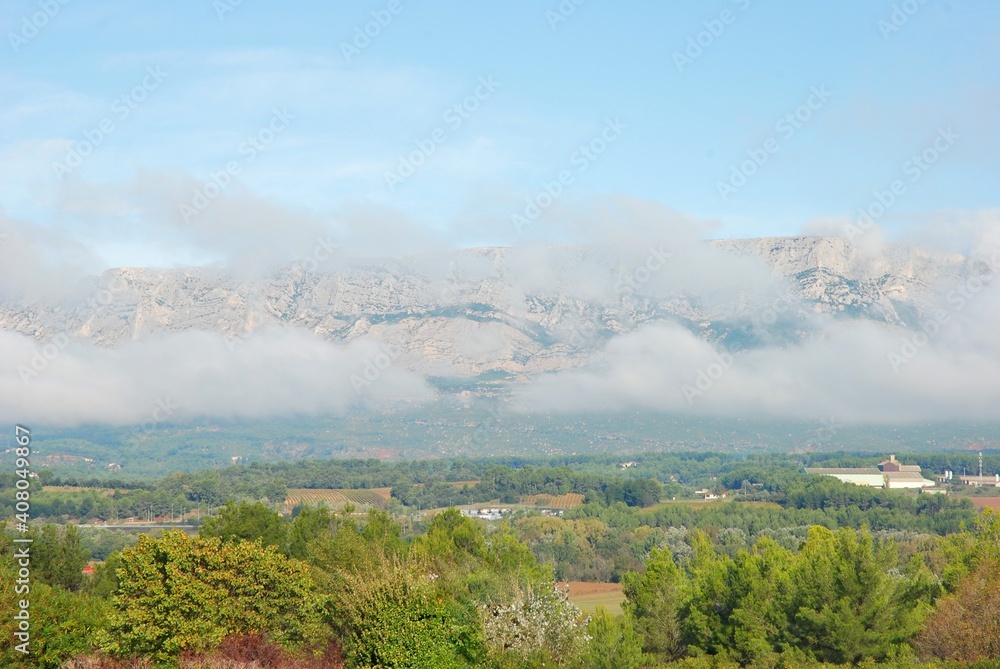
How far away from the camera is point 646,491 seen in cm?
16425

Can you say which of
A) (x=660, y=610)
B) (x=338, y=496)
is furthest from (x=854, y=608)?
(x=338, y=496)

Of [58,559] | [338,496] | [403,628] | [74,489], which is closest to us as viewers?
[403,628]

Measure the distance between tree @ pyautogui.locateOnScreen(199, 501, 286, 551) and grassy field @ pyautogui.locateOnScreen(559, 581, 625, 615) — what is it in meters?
24.8

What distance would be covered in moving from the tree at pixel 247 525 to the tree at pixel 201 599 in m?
18.5

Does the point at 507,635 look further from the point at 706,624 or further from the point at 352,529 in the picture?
the point at 352,529

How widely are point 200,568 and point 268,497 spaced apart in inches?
5396

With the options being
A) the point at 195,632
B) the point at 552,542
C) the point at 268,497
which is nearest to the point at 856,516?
the point at 552,542

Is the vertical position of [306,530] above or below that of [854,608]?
above

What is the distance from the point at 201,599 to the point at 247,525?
22186 mm

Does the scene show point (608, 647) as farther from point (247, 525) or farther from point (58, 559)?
point (58, 559)

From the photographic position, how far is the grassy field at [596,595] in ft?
231

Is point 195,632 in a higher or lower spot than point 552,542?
higher

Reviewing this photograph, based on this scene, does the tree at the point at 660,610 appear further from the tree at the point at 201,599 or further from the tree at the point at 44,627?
the tree at the point at 44,627

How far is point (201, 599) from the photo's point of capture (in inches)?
1096
